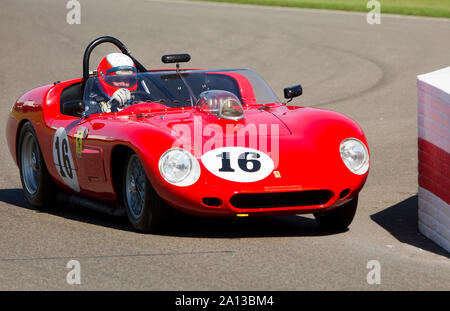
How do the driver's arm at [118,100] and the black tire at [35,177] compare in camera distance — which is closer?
the driver's arm at [118,100]

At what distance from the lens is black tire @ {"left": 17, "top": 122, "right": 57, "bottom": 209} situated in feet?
27.7

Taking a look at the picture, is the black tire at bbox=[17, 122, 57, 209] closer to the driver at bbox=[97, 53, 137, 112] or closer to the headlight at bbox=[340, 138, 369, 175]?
the driver at bbox=[97, 53, 137, 112]

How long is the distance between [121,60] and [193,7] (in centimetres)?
A: 2113

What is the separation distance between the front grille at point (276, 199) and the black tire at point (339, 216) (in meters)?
0.42

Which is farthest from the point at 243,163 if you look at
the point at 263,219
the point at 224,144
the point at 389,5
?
the point at 389,5

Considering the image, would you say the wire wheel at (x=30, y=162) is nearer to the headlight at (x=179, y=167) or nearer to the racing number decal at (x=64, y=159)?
the racing number decal at (x=64, y=159)

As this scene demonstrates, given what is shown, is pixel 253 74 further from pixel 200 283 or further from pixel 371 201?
pixel 200 283

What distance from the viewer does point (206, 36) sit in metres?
23.5

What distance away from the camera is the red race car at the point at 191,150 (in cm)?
650

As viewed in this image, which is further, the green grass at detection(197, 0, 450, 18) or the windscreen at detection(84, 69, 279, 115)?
the green grass at detection(197, 0, 450, 18)

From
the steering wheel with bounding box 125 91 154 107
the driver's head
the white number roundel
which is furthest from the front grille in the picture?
the driver's head

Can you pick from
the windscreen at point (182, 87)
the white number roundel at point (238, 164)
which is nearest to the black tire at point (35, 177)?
the windscreen at point (182, 87)

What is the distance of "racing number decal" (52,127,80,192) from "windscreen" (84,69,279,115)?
1.02 ft
